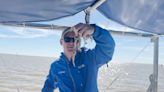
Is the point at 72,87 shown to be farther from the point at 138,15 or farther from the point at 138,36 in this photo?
the point at 138,36

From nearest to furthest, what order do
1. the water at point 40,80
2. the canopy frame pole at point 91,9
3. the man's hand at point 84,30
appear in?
the man's hand at point 84,30
the canopy frame pole at point 91,9
the water at point 40,80

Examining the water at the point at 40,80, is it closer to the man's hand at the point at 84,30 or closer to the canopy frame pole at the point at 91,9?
the canopy frame pole at the point at 91,9

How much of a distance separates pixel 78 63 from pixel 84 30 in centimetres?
48

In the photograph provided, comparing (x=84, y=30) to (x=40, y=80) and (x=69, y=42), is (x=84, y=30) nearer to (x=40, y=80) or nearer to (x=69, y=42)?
(x=69, y=42)

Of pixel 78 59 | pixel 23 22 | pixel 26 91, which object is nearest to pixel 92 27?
pixel 78 59

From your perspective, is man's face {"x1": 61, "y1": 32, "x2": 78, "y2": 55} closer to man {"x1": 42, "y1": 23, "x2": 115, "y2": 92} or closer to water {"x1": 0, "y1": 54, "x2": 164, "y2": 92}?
man {"x1": 42, "y1": 23, "x2": 115, "y2": 92}

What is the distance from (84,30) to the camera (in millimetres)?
2834

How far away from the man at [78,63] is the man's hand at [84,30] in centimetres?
5

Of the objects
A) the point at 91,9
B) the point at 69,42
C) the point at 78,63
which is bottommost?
the point at 78,63

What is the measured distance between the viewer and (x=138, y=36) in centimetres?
384

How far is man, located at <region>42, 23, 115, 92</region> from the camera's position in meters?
3.01

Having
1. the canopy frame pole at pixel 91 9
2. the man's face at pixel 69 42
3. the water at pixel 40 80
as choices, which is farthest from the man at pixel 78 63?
the water at pixel 40 80

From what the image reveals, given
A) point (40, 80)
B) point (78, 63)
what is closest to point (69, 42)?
point (78, 63)

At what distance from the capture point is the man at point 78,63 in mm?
3014
